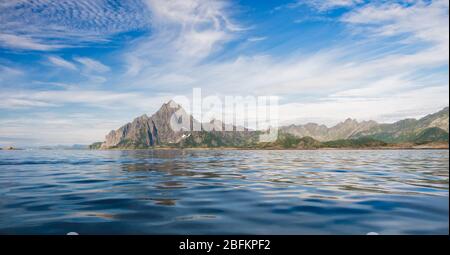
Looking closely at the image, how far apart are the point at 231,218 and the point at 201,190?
916cm

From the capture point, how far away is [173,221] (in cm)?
1241

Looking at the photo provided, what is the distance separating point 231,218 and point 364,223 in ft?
18.1

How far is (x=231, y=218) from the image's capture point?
43.0 ft

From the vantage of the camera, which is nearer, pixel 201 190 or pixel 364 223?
pixel 364 223

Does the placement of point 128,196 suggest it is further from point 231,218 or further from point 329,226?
point 329,226
